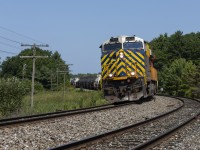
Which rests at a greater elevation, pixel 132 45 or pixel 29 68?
pixel 29 68

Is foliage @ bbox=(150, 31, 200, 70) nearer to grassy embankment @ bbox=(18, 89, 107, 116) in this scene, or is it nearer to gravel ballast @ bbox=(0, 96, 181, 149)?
grassy embankment @ bbox=(18, 89, 107, 116)

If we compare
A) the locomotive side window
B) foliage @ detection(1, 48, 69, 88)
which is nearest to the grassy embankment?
the locomotive side window

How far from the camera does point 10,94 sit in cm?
2300

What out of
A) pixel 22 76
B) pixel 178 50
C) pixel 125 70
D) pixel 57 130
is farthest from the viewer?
pixel 22 76

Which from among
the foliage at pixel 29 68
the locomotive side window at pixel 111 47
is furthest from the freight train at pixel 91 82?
the locomotive side window at pixel 111 47

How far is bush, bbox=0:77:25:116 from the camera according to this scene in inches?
858

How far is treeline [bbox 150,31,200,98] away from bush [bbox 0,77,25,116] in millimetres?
57543

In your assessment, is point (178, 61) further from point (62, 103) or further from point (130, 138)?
point (130, 138)

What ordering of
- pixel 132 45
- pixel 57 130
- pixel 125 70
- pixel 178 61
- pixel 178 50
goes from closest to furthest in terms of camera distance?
pixel 57 130, pixel 125 70, pixel 132 45, pixel 178 61, pixel 178 50

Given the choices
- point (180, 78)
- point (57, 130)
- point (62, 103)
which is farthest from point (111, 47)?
point (180, 78)

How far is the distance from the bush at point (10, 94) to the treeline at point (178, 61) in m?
57.5

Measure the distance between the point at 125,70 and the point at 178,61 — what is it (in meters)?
75.9

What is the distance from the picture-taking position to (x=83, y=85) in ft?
291

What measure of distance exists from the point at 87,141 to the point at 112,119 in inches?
225
